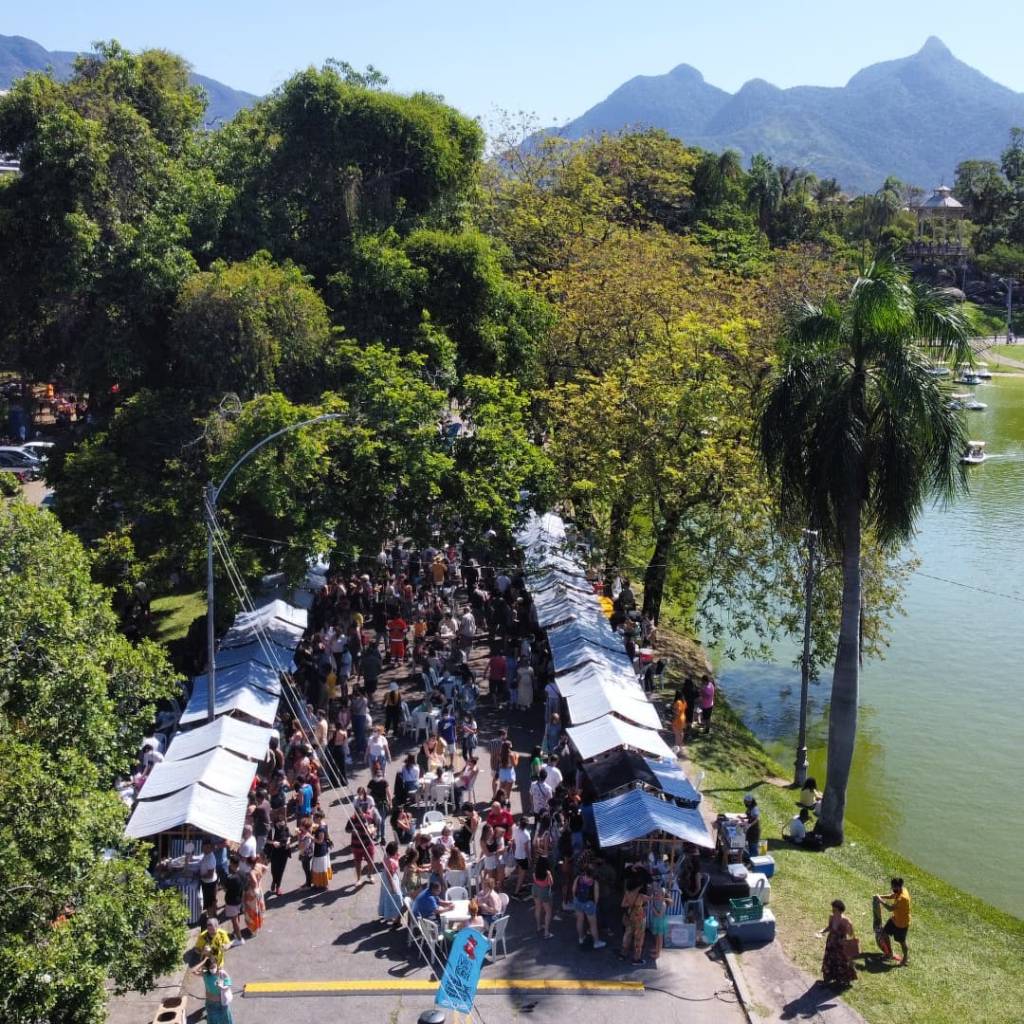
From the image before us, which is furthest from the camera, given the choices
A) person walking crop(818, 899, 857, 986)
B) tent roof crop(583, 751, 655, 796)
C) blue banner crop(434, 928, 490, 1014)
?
tent roof crop(583, 751, 655, 796)

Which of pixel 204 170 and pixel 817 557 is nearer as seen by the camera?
pixel 817 557

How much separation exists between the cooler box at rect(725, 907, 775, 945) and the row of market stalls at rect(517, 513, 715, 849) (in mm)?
1212

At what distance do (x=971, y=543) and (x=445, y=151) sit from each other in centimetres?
2586

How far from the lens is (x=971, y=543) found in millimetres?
44719

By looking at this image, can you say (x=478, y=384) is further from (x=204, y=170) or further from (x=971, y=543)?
(x=971, y=543)

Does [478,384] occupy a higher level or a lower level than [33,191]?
lower

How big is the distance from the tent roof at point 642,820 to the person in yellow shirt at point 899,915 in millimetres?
2762

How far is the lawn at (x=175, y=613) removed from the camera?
98.9 ft

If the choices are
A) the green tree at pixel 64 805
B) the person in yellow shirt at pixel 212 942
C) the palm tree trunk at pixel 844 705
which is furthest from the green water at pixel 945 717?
the green tree at pixel 64 805

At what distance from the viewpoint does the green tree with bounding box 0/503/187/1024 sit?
10.2 meters

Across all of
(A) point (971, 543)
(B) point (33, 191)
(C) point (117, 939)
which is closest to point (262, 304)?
(B) point (33, 191)

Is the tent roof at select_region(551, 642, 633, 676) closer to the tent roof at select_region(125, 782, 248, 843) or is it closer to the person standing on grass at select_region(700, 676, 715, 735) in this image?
the person standing on grass at select_region(700, 676, 715, 735)

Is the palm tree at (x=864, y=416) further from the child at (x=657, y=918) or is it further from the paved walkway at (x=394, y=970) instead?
the paved walkway at (x=394, y=970)

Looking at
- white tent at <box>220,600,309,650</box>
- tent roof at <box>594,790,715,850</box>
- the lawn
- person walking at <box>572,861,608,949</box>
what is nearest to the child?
person walking at <box>572,861,608,949</box>
